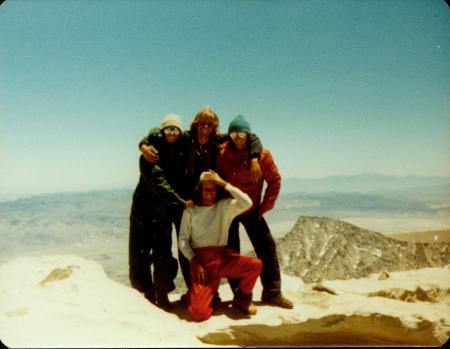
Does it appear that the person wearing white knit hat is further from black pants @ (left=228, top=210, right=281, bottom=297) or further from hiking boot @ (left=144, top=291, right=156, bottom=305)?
black pants @ (left=228, top=210, right=281, bottom=297)

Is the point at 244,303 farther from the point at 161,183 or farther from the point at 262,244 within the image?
the point at 161,183

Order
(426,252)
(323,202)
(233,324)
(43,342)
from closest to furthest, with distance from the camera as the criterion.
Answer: (43,342)
(233,324)
(426,252)
(323,202)

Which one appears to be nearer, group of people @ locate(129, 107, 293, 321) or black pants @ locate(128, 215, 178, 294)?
group of people @ locate(129, 107, 293, 321)

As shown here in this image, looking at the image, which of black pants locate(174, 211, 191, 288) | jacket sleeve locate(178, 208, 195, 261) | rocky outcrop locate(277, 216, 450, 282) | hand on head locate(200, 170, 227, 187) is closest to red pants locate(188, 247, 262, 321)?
jacket sleeve locate(178, 208, 195, 261)

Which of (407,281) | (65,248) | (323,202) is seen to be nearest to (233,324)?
(407,281)

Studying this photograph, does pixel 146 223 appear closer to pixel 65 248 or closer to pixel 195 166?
pixel 195 166

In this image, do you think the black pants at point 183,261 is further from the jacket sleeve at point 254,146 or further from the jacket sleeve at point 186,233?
the jacket sleeve at point 254,146
